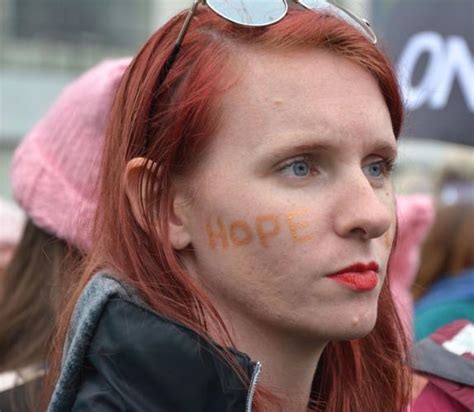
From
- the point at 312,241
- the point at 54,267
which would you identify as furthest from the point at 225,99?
the point at 54,267

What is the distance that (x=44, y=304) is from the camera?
9.13 ft

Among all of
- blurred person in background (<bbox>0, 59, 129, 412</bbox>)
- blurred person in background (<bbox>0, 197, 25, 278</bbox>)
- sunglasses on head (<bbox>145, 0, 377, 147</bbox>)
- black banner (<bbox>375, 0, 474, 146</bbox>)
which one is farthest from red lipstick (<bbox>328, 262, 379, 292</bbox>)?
blurred person in background (<bbox>0, 197, 25, 278</bbox>)

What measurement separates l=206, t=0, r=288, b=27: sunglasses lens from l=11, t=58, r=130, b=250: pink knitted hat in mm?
1123

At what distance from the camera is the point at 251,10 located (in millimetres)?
1750

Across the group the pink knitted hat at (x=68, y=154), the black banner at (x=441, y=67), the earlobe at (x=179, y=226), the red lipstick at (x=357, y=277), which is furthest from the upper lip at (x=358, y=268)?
the black banner at (x=441, y=67)

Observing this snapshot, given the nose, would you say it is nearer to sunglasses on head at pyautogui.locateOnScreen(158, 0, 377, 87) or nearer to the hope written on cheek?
the hope written on cheek

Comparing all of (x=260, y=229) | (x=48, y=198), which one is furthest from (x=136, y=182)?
(x=48, y=198)

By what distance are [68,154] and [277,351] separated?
1391 millimetres

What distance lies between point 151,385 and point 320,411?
352 mm

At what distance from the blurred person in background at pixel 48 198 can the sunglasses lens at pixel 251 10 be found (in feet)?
3.00

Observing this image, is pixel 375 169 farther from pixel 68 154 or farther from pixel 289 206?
pixel 68 154

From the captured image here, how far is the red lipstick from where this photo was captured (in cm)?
166

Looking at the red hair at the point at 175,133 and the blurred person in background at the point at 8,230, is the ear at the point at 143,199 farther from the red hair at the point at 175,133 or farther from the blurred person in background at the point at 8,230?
the blurred person in background at the point at 8,230

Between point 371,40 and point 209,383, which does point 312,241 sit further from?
point 371,40
